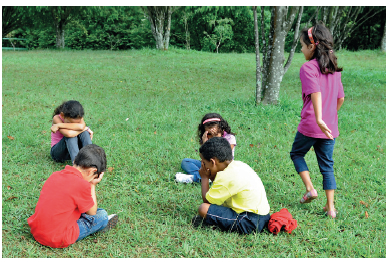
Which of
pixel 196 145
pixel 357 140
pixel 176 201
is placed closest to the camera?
pixel 176 201

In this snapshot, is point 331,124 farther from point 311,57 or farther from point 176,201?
point 176,201

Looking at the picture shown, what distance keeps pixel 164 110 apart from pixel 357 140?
3745 millimetres

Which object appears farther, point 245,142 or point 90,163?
point 245,142

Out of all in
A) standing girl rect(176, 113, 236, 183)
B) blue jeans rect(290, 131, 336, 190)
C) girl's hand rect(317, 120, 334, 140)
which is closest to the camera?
girl's hand rect(317, 120, 334, 140)

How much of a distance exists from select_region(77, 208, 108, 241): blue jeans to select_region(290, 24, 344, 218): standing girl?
200cm

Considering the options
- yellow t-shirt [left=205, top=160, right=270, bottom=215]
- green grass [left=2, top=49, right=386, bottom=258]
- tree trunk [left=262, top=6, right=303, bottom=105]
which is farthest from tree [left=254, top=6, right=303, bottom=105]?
yellow t-shirt [left=205, top=160, right=270, bottom=215]

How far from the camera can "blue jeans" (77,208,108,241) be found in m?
2.79

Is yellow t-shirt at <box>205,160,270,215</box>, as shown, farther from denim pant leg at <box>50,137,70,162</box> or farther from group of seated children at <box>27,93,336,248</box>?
denim pant leg at <box>50,137,70,162</box>

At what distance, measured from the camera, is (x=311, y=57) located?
10.5ft

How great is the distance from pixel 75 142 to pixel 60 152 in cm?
29

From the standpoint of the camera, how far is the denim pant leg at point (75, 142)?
4094 mm

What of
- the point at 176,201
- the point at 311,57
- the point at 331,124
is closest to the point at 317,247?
the point at 331,124

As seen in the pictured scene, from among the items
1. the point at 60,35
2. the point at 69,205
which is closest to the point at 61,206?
the point at 69,205

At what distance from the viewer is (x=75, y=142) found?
13.6ft
